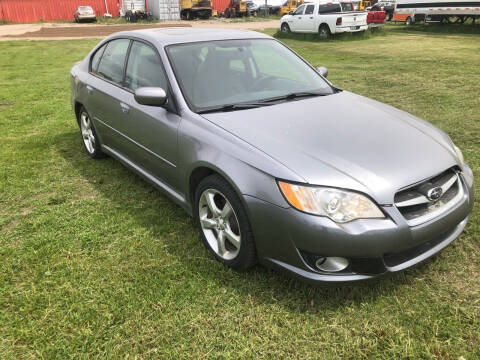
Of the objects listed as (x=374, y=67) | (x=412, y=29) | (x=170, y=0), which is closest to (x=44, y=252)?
(x=374, y=67)

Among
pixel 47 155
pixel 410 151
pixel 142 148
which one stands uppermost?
pixel 410 151

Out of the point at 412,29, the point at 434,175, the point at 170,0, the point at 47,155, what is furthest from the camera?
the point at 170,0

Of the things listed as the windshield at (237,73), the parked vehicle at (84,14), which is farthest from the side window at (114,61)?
the parked vehicle at (84,14)

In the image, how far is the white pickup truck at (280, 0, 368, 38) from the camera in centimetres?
1762

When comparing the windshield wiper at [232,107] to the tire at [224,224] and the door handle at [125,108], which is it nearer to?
the tire at [224,224]

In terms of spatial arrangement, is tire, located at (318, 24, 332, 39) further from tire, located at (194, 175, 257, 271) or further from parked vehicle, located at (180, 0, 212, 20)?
parked vehicle, located at (180, 0, 212, 20)

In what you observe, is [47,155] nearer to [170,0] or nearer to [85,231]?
[85,231]

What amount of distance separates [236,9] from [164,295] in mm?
43000

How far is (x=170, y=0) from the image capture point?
37438mm

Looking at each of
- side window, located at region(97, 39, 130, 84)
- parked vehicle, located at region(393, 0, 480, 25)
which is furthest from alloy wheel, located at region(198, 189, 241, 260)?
parked vehicle, located at region(393, 0, 480, 25)

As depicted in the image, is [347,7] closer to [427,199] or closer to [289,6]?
[427,199]

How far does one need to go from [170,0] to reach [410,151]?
39385 millimetres

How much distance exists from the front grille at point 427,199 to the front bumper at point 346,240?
0.04 metres

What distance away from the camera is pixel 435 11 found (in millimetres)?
22391
